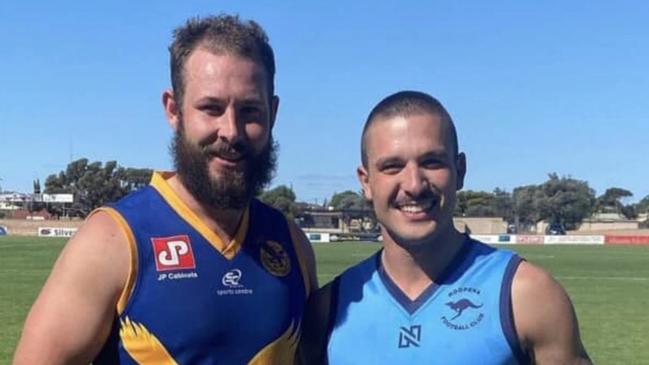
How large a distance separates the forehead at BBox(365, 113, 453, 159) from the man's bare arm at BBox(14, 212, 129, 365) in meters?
0.94

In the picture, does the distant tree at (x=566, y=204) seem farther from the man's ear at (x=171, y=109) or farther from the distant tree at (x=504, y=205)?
the man's ear at (x=171, y=109)

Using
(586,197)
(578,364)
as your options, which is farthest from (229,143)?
(586,197)

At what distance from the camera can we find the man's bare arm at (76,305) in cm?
305

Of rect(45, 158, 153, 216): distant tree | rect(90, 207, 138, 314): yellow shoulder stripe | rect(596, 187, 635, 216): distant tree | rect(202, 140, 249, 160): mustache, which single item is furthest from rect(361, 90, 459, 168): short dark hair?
rect(596, 187, 635, 216): distant tree

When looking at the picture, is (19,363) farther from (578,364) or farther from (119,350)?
(578,364)

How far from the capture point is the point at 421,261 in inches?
131

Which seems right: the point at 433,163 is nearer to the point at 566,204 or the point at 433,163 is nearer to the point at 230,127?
the point at 230,127

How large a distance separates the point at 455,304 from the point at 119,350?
43.1 inches

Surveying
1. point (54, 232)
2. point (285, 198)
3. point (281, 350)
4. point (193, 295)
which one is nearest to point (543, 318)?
point (281, 350)

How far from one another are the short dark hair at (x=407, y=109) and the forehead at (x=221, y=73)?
15.7 inches

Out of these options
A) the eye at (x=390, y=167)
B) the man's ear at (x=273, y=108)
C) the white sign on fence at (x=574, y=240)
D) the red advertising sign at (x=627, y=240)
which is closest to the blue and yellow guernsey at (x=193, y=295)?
the man's ear at (x=273, y=108)

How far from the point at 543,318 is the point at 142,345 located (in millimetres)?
1280

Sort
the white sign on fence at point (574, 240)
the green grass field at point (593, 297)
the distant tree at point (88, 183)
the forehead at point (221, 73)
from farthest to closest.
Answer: the distant tree at point (88, 183)
the white sign on fence at point (574, 240)
the green grass field at point (593, 297)
the forehead at point (221, 73)

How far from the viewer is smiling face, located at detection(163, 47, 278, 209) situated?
3.25m
